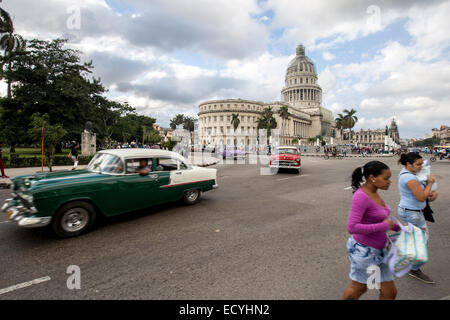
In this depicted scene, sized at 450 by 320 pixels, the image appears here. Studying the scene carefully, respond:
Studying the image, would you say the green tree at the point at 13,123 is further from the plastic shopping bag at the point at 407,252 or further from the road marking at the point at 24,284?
the plastic shopping bag at the point at 407,252

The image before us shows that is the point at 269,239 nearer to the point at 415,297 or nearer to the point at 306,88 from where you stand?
the point at 415,297

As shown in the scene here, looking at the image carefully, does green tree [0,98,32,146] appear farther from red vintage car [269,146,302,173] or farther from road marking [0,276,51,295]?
road marking [0,276,51,295]

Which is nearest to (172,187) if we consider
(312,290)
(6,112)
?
(312,290)

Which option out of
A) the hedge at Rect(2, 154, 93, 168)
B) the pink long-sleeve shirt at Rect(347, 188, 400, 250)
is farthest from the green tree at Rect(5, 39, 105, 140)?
the pink long-sleeve shirt at Rect(347, 188, 400, 250)

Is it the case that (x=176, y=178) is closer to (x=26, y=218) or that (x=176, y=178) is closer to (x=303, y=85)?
(x=26, y=218)

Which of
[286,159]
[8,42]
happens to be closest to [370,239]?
[286,159]

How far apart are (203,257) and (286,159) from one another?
38.9 feet

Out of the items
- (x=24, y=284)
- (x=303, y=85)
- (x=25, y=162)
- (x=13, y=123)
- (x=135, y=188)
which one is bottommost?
(x=24, y=284)

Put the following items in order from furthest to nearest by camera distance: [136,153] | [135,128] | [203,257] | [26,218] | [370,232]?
[135,128], [136,153], [26,218], [203,257], [370,232]

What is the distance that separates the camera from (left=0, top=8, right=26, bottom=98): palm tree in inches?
922

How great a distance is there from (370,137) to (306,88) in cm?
9971

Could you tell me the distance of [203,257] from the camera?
11.7 feet

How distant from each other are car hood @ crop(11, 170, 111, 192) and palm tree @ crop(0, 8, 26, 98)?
29.9 metres

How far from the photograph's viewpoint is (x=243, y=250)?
380 cm
